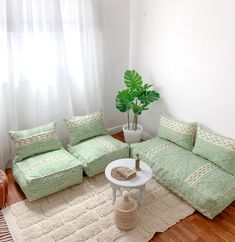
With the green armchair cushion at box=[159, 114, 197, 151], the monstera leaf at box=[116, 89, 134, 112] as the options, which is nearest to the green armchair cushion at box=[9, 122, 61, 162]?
the monstera leaf at box=[116, 89, 134, 112]

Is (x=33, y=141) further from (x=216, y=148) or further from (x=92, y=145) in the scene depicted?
(x=216, y=148)

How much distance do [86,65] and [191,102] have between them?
145cm

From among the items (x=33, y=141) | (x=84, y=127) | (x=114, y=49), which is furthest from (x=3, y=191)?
(x=114, y=49)

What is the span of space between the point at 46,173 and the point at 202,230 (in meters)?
1.56

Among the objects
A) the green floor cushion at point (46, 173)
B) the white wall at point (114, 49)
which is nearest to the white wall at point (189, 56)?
the white wall at point (114, 49)

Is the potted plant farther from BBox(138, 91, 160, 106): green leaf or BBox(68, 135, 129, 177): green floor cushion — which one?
BBox(68, 135, 129, 177): green floor cushion

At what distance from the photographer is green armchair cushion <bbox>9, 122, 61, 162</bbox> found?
268 cm

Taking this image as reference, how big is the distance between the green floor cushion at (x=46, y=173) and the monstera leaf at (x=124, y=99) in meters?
1.02

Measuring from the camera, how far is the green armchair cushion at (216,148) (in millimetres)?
2525

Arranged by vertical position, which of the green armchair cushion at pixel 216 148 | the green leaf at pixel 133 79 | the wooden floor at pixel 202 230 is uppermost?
the green leaf at pixel 133 79

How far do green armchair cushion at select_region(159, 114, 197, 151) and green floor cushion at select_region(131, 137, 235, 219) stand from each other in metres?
0.08

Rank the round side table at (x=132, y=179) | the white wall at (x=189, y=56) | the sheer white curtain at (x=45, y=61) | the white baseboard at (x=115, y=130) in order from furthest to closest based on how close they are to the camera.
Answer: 1. the white baseboard at (x=115, y=130)
2. the sheer white curtain at (x=45, y=61)
3. the white wall at (x=189, y=56)
4. the round side table at (x=132, y=179)

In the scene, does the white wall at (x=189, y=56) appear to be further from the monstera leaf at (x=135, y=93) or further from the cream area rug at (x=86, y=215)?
the cream area rug at (x=86, y=215)

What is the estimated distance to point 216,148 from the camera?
2.63 m
